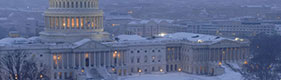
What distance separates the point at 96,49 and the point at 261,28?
291 feet

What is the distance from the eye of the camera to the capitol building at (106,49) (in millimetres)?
98188

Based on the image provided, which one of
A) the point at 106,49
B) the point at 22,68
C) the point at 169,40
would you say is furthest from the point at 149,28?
the point at 22,68

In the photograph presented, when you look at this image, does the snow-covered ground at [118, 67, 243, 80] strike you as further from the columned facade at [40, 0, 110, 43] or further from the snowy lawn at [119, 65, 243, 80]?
the columned facade at [40, 0, 110, 43]

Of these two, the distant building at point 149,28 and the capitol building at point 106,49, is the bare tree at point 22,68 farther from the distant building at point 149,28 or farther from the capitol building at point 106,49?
the distant building at point 149,28

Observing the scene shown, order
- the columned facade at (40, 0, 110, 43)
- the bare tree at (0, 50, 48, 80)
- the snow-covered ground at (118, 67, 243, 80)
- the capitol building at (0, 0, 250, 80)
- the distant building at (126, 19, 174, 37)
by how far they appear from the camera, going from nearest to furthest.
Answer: the bare tree at (0, 50, 48, 80) < the snow-covered ground at (118, 67, 243, 80) < the capitol building at (0, 0, 250, 80) < the columned facade at (40, 0, 110, 43) < the distant building at (126, 19, 174, 37)

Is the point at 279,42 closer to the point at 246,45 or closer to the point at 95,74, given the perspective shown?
the point at 246,45

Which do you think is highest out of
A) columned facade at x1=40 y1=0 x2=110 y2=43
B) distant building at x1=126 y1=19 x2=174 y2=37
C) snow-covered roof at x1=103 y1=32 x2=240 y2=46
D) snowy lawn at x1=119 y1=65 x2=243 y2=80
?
columned facade at x1=40 y1=0 x2=110 y2=43

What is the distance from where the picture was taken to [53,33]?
352 ft

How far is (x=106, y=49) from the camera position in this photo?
100562mm

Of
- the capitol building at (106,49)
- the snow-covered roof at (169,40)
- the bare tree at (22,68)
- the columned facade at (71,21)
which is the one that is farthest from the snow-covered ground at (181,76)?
the bare tree at (22,68)

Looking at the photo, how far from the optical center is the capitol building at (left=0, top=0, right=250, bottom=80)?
98.2 metres

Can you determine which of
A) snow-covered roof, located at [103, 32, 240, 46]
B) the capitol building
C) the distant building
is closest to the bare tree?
the capitol building

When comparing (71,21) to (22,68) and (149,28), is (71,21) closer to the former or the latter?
(22,68)

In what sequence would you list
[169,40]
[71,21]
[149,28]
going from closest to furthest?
[71,21] → [169,40] → [149,28]
